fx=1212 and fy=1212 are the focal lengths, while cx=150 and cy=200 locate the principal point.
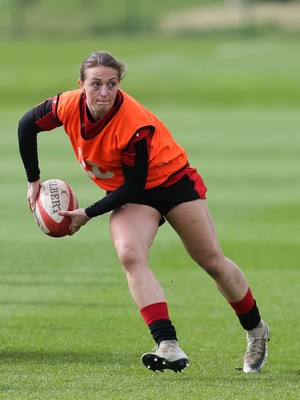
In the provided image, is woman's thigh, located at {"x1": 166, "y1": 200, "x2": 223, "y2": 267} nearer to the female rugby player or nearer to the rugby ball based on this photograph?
the female rugby player

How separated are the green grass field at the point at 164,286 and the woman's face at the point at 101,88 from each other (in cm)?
172

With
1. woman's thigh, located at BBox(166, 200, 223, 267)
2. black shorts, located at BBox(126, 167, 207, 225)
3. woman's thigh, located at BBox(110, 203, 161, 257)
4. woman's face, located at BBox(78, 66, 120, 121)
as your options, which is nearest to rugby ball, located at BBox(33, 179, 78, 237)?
woman's thigh, located at BBox(110, 203, 161, 257)

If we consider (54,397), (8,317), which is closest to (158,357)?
(54,397)

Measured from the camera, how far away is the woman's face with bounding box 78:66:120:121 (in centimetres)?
757

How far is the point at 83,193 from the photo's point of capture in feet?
64.4

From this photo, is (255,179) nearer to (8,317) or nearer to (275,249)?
(275,249)

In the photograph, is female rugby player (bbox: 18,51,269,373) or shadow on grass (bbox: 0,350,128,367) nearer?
female rugby player (bbox: 18,51,269,373)

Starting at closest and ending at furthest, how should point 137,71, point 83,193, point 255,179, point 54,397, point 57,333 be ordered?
1. point 54,397
2. point 57,333
3. point 83,193
4. point 255,179
5. point 137,71

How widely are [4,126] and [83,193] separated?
14033mm

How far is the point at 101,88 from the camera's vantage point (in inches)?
299

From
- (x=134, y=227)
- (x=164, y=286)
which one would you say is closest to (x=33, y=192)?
(x=134, y=227)

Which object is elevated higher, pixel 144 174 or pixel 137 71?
pixel 144 174

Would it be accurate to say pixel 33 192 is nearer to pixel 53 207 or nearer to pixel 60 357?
pixel 53 207

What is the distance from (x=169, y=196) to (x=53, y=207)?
840 mm
